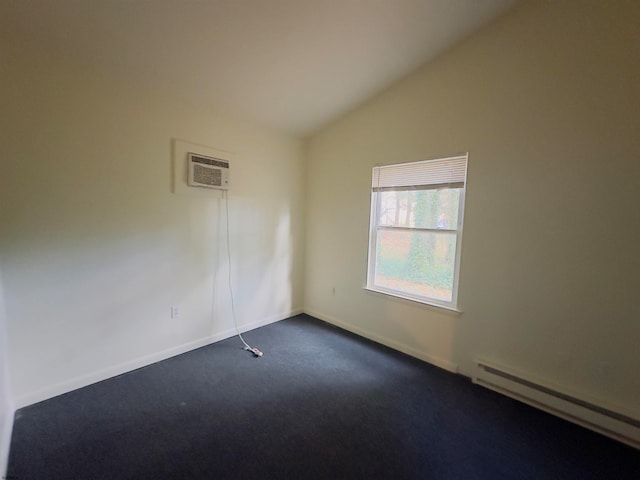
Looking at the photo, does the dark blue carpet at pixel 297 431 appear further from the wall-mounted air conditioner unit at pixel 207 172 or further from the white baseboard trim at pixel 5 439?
the wall-mounted air conditioner unit at pixel 207 172

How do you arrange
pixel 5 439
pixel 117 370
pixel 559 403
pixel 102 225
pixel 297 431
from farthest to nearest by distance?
1. pixel 117 370
2. pixel 102 225
3. pixel 559 403
4. pixel 297 431
5. pixel 5 439

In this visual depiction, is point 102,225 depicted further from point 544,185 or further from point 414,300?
point 544,185

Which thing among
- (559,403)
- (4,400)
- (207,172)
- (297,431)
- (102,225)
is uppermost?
(207,172)

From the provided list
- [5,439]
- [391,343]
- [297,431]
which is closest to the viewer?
[5,439]

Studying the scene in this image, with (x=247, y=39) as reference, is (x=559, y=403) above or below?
below

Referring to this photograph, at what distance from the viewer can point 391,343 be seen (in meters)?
3.02

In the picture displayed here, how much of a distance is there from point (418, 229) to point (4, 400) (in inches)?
129

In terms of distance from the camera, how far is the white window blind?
2.53 m

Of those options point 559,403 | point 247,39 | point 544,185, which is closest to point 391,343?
point 559,403

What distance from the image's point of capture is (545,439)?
180 cm

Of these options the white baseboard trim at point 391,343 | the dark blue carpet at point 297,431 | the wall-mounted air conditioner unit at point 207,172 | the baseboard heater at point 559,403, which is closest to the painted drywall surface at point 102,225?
the wall-mounted air conditioner unit at point 207,172

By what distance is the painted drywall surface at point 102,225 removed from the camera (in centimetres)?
188

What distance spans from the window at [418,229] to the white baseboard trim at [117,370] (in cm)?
177

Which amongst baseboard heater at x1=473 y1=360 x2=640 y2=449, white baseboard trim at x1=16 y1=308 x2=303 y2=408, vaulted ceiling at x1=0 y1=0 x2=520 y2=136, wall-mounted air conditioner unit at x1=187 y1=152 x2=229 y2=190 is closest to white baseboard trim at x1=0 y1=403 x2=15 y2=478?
white baseboard trim at x1=16 y1=308 x2=303 y2=408
